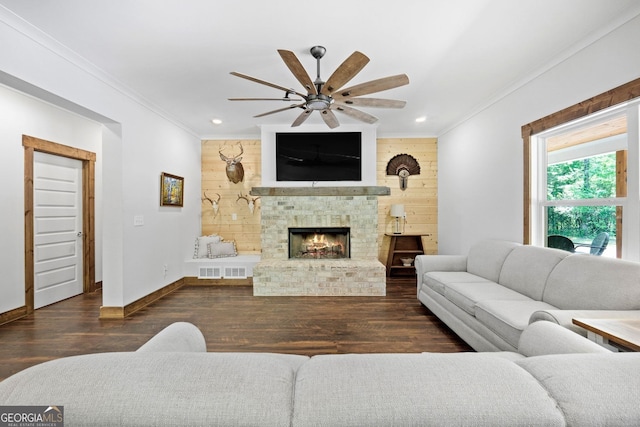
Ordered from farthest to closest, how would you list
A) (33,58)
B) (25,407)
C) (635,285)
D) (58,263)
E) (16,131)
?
(58,263), (16,131), (33,58), (635,285), (25,407)

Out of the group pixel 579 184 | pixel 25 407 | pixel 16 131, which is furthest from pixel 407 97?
pixel 16 131

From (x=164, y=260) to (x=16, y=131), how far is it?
216 cm

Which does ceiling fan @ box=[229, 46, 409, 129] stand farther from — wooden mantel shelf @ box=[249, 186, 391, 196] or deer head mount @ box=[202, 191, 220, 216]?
deer head mount @ box=[202, 191, 220, 216]

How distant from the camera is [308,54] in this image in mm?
2545

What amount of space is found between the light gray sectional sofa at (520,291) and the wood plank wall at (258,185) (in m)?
1.92

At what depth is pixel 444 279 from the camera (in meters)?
3.10

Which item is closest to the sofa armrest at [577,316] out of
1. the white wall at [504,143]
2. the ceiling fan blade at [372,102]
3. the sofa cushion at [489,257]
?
the sofa cushion at [489,257]

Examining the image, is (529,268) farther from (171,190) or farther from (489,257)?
(171,190)

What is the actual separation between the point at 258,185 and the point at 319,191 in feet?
4.28

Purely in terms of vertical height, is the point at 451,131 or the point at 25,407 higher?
the point at 451,131

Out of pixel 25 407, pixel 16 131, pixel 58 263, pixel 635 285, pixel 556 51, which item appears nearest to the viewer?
pixel 25 407

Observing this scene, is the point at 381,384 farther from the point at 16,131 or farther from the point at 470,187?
the point at 16,131

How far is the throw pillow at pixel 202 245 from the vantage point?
16.2 feet

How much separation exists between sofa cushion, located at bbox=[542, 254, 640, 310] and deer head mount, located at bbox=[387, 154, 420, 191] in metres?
3.10
